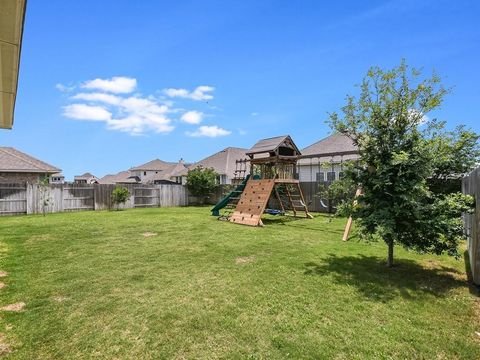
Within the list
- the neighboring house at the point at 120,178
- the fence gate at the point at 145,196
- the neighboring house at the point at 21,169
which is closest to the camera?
the neighboring house at the point at 21,169

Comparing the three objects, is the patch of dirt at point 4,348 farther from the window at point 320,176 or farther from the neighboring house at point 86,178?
the neighboring house at point 86,178

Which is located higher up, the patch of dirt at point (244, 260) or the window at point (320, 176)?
the window at point (320, 176)

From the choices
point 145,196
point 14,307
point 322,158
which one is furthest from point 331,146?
point 14,307

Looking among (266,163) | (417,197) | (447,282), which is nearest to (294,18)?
(266,163)

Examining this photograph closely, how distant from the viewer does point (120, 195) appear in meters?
19.4

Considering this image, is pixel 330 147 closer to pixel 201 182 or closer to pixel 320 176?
pixel 320 176

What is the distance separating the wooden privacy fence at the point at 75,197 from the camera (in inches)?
641

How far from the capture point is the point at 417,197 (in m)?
4.91

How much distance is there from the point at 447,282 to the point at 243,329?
3612mm

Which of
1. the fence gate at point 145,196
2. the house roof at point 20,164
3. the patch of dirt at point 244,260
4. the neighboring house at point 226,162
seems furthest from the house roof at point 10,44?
the neighboring house at point 226,162

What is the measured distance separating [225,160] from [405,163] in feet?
92.3

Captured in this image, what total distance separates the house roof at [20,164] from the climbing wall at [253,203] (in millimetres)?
15680

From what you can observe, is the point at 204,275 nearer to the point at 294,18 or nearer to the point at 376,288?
the point at 376,288

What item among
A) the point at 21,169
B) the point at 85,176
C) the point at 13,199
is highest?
the point at 85,176
